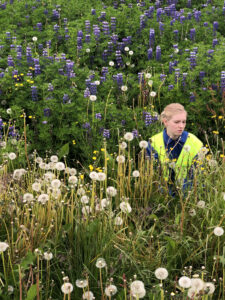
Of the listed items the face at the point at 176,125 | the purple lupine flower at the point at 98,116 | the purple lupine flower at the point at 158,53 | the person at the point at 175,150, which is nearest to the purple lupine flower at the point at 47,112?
the purple lupine flower at the point at 98,116

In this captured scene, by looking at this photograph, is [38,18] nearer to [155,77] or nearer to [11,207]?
[155,77]

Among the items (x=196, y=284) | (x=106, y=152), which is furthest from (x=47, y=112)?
(x=196, y=284)

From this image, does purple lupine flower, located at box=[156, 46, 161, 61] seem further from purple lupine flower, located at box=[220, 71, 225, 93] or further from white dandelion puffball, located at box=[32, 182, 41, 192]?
white dandelion puffball, located at box=[32, 182, 41, 192]

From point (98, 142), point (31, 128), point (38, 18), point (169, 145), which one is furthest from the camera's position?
point (38, 18)

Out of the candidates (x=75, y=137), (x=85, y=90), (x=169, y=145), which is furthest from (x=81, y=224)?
(x=85, y=90)

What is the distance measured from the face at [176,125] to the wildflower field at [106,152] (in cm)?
31

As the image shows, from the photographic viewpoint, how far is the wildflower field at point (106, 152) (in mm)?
3377

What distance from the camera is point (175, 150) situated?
4.67m

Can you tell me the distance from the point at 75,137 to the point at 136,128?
653 millimetres

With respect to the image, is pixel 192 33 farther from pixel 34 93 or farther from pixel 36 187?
pixel 36 187

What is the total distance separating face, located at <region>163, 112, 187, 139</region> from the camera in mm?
4480

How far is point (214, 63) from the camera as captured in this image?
19.3ft

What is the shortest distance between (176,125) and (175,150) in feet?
0.95

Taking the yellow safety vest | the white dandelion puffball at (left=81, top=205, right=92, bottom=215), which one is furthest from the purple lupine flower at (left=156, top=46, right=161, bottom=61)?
the white dandelion puffball at (left=81, top=205, right=92, bottom=215)
